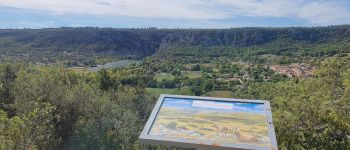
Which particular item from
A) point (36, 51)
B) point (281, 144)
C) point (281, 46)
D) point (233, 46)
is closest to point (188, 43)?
point (233, 46)

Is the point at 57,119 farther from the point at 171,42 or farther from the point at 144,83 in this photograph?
the point at 171,42

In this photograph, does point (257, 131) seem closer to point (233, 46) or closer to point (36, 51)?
point (36, 51)

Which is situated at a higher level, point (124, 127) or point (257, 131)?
point (257, 131)

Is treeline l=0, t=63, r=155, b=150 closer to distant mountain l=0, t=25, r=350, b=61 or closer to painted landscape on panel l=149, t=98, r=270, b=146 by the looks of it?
painted landscape on panel l=149, t=98, r=270, b=146

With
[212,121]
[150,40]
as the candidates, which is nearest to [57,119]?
[212,121]

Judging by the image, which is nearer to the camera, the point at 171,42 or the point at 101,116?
the point at 101,116

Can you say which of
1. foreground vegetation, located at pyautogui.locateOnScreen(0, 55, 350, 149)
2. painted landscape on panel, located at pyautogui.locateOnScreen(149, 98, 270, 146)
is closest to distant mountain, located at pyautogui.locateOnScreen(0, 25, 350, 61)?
foreground vegetation, located at pyautogui.locateOnScreen(0, 55, 350, 149)
